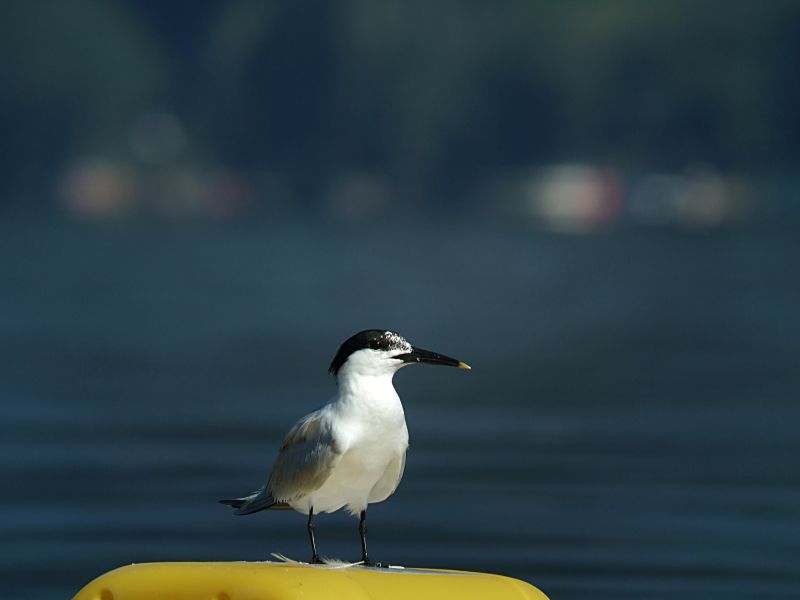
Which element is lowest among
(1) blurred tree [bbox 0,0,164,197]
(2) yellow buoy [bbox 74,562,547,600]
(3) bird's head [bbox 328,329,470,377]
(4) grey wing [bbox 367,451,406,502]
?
(2) yellow buoy [bbox 74,562,547,600]

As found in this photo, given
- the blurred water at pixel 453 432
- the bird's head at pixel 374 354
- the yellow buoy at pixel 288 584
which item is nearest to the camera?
the yellow buoy at pixel 288 584

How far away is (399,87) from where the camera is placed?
490 ft

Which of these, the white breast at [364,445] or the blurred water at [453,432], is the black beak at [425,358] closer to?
the white breast at [364,445]

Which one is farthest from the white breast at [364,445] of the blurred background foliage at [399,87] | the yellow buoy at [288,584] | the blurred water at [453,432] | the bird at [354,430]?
the blurred background foliage at [399,87]

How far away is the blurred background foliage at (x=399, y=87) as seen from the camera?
13712 cm

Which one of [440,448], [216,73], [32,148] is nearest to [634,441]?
[440,448]

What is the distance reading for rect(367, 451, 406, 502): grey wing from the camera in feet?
34.9

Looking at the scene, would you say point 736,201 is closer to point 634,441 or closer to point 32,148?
point 32,148

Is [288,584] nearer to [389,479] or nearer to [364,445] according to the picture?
[364,445]

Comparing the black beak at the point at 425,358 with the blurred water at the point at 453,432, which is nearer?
the black beak at the point at 425,358

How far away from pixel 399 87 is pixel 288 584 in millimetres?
139882

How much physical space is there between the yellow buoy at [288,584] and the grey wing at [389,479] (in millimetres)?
373

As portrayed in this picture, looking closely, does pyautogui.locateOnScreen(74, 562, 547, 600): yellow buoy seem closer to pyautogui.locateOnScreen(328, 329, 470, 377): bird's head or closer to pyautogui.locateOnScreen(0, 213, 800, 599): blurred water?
pyautogui.locateOnScreen(328, 329, 470, 377): bird's head

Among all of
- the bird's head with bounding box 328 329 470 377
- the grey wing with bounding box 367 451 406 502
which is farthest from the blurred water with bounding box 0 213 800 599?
the bird's head with bounding box 328 329 470 377
